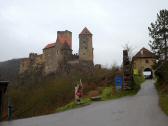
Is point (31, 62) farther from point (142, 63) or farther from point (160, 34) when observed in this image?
point (160, 34)

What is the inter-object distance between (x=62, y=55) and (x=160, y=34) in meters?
71.8

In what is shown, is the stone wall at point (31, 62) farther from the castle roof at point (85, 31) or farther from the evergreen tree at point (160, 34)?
the evergreen tree at point (160, 34)

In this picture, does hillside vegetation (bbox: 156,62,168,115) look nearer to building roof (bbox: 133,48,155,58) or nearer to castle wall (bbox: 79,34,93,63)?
building roof (bbox: 133,48,155,58)

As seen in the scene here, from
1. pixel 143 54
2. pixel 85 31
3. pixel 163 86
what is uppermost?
pixel 85 31

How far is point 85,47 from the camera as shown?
113688 mm

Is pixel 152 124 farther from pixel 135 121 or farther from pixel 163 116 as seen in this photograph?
pixel 163 116

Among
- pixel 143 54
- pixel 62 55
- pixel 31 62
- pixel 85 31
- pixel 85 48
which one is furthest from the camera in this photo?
pixel 31 62

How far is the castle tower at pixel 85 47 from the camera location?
110800 millimetres

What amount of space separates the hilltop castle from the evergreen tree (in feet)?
200

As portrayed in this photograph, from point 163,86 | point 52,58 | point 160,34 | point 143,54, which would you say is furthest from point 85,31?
point 163,86

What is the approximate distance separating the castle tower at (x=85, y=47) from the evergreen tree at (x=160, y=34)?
63.3 metres

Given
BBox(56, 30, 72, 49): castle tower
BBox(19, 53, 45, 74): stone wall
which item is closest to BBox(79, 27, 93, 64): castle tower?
BBox(56, 30, 72, 49): castle tower

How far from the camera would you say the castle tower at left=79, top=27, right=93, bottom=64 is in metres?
111

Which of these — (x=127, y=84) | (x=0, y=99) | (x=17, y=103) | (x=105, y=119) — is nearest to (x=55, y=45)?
(x=17, y=103)
